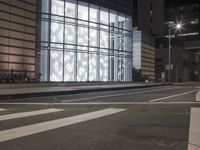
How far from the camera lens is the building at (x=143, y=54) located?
55.8m

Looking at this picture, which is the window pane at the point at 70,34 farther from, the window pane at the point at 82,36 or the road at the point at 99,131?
the road at the point at 99,131

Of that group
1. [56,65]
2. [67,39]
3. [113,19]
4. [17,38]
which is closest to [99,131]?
[17,38]

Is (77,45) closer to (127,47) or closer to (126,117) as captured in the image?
(127,47)

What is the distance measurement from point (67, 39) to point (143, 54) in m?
23.3

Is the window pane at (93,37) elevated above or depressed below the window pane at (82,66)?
above

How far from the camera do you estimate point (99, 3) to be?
41.1 meters

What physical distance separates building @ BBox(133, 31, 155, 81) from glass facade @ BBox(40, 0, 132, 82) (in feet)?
28.9

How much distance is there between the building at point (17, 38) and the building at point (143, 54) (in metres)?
25.5

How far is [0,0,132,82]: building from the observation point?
3116 cm

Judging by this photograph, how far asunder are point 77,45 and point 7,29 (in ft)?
32.0

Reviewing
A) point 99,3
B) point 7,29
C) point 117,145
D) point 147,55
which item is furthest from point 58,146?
point 147,55

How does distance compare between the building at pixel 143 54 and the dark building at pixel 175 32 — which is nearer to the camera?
the building at pixel 143 54

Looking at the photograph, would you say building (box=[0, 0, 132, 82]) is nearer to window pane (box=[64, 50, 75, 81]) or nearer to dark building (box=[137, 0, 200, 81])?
window pane (box=[64, 50, 75, 81])

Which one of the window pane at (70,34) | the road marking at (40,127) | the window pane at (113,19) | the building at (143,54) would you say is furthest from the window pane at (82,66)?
the road marking at (40,127)
